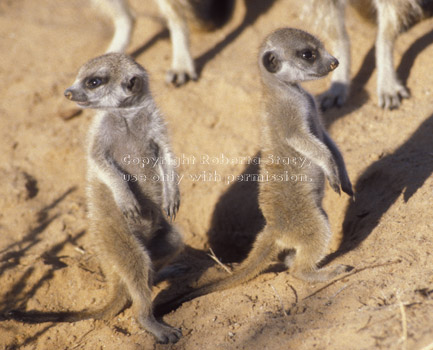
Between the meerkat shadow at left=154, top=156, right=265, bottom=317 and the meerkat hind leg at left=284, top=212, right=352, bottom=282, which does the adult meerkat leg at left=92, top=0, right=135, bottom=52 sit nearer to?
the meerkat shadow at left=154, top=156, right=265, bottom=317

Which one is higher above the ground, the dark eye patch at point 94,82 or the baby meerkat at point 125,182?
the dark eye patch at point 94,82

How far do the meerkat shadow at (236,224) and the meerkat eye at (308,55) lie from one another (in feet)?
4.20

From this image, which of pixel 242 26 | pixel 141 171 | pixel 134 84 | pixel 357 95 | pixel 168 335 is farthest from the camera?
pixel 242 26

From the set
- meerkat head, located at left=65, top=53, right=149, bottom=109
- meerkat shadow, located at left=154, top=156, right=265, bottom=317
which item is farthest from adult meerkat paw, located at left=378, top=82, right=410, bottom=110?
meerkat head, located at left=65, top=53, right=149, bottom=109

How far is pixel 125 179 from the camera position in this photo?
10.1ft

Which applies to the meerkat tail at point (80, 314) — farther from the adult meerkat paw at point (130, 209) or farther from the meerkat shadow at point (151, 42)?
the meerkat shadow at point (151, 42)

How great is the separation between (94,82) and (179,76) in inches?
81.4

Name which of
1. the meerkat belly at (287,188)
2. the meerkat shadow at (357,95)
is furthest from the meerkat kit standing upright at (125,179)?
the meerkat shadow at (357,95)

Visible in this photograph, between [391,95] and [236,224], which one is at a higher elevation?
[391,95]

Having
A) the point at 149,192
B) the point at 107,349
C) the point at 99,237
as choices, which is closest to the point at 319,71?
the point at 149,192

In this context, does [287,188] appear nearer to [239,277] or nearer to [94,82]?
[239,277]

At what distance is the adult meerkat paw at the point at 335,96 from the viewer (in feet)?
15.0

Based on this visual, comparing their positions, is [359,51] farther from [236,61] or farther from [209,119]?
[209,119]

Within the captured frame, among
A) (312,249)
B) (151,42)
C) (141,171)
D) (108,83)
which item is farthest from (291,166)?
(151,42)
